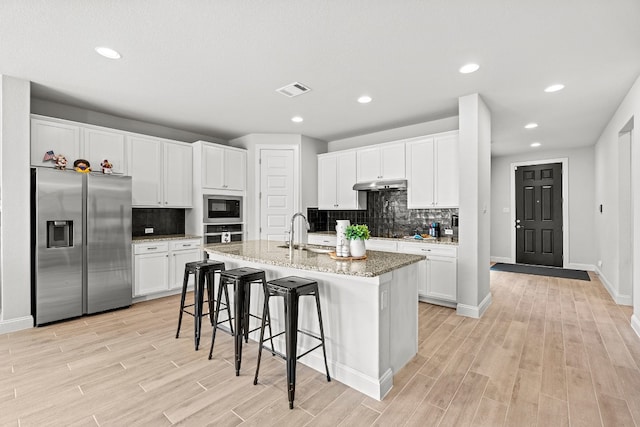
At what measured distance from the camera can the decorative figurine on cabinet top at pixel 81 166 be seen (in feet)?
11.9

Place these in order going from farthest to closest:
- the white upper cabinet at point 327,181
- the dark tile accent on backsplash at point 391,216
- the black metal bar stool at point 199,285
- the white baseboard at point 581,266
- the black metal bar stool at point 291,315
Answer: the white baseboard at point 581,266, the white upper cabinet at point 327,181, the dark tile accent on backsplash at point 391,216, the black metal bar stool at point 199,285, the black metal bar stool at point 291,315

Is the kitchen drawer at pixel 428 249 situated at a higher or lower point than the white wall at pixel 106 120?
lower

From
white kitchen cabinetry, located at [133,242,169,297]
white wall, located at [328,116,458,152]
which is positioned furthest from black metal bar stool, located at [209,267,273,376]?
white wall, located at [328,116,458,152]

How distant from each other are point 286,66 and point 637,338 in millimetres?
4320

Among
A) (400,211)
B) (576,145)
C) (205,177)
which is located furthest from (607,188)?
(205,177)

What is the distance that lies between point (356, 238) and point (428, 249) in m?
2.02

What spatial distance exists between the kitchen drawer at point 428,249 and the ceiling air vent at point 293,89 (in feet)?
7.89

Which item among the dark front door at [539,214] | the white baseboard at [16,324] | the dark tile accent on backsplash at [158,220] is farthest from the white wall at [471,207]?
the white baseboard at [16,324]

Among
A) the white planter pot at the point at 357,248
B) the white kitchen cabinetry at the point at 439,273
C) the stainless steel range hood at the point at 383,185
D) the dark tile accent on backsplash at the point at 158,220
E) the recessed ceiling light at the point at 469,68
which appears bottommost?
the white kitchen cabinetry at the point at 439,273

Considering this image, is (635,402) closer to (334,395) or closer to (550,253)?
(334,395)

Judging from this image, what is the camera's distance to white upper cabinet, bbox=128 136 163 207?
4273mm

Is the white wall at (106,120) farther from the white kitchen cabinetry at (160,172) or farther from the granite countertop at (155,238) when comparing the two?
the granite countertop at (155,238)

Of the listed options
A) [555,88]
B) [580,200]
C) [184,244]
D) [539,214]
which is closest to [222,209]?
[184,244]

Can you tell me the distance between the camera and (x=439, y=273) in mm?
3961
